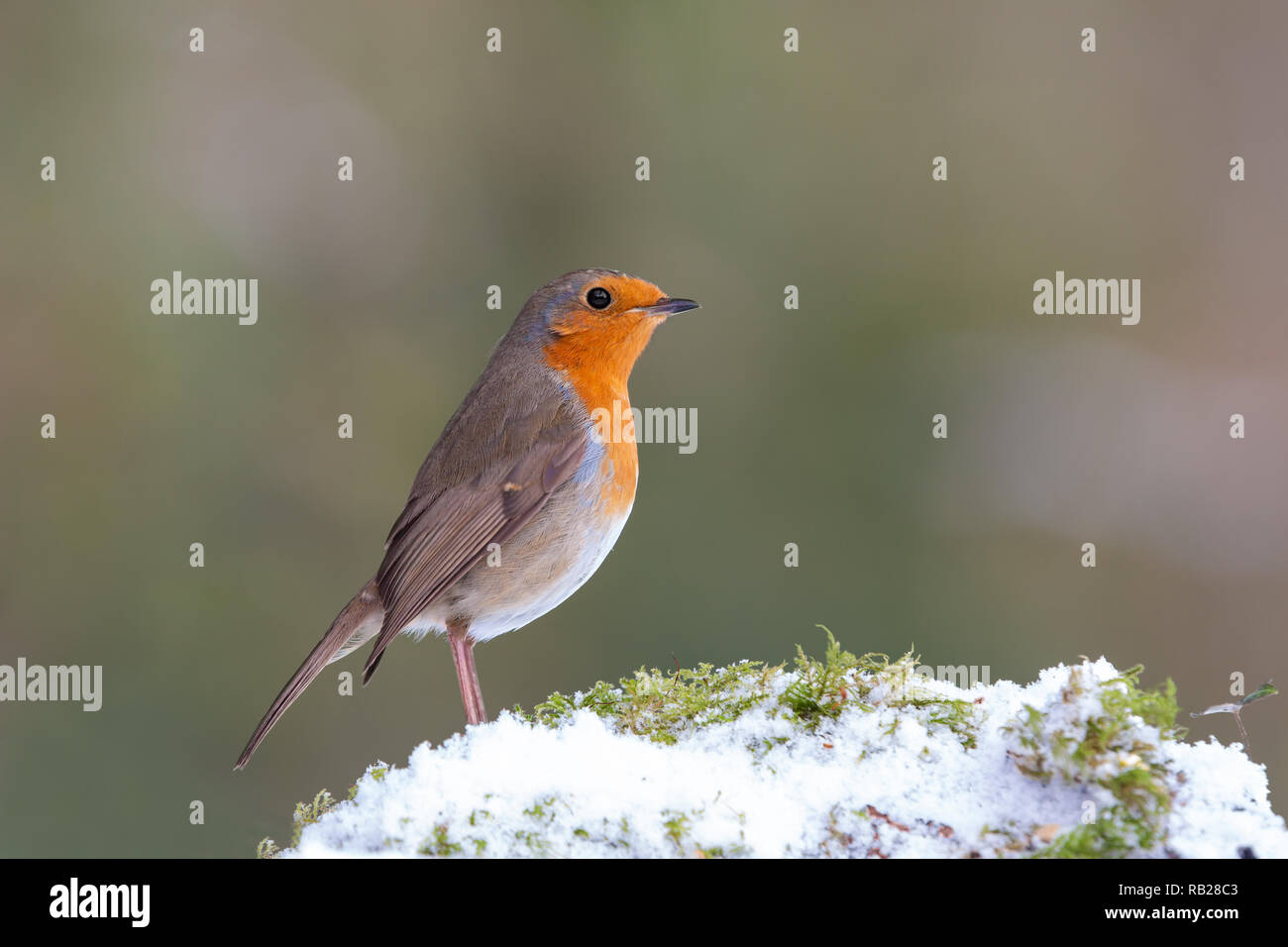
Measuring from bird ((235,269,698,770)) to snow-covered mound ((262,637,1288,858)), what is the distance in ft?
4.15

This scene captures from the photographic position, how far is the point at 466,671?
164 inches

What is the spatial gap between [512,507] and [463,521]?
0.20m

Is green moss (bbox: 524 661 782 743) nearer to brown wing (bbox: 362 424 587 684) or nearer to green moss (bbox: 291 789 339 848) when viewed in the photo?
green moss (bbox: 291 789 339 848)

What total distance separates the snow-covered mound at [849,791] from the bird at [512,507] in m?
1.26

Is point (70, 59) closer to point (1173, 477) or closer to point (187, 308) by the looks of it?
point (187, 308)

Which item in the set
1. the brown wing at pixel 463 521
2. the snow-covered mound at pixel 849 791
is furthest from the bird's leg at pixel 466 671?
the snow-covered mound at pixel 849 791

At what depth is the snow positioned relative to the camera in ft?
7.86

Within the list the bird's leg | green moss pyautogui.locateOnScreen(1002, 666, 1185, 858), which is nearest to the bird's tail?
the bird's leg

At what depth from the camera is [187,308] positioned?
6.69m

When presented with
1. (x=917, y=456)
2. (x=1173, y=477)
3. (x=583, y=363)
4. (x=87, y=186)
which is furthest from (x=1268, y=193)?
(x=87, y=186)

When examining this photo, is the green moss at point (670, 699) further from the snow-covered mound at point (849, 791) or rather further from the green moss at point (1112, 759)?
the green moss at point (1112, 759)

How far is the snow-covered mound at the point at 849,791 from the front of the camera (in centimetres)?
238
